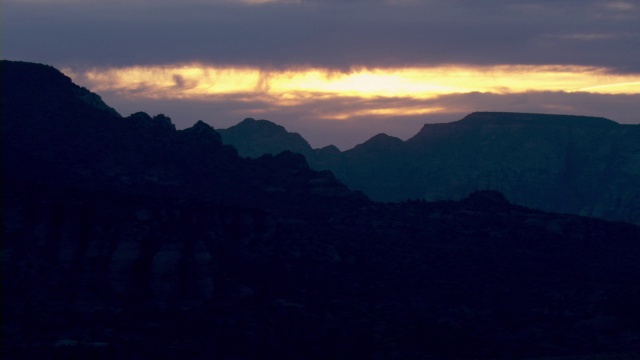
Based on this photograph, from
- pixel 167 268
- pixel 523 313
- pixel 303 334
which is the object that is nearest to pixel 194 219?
pixel 167 268

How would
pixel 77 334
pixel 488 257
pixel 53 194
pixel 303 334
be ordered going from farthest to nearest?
pixel 488 257, pixel 53 194, pixel 303 334, pixel 77 334

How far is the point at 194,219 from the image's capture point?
172 meters

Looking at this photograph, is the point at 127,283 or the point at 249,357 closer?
the point at 249,357

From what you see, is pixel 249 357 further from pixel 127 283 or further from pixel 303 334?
pixel 127 283

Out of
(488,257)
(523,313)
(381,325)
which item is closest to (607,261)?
(488,257)

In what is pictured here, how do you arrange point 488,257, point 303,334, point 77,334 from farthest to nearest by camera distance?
point 488,257 < point 303,334 < point 77,334

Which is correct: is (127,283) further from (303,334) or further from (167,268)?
(303,334)

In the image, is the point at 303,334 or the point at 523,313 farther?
the point at 523,313

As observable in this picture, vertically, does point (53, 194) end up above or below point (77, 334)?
above

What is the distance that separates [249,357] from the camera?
479 ft

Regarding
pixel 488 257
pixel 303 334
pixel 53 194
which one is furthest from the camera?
pixel 488 257

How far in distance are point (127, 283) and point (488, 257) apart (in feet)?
194

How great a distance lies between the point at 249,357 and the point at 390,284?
3553cm

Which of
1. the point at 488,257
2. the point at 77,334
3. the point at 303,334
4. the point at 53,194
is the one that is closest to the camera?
the point at 77,334
